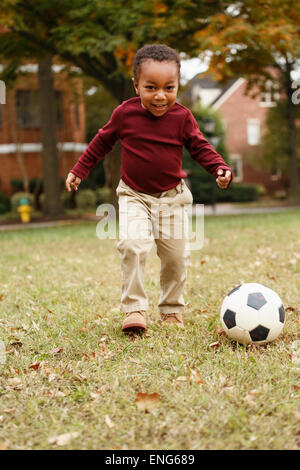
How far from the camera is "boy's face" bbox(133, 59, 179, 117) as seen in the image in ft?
11.3

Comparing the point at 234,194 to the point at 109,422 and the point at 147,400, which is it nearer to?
the point at 147,400

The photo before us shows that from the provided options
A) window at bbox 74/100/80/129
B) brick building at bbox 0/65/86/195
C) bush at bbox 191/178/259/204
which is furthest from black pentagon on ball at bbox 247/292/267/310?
bush at bbox 191/178/259/204

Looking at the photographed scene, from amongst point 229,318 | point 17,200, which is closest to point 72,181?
point 229,318

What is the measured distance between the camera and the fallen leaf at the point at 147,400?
2.54 m

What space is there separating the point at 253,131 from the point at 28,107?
17.5 metres

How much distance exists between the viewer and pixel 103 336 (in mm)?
3779

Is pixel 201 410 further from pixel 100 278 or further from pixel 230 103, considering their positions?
pixel 230 103

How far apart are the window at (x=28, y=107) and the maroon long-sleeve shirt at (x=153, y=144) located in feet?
68.9

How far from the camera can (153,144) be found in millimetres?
3732

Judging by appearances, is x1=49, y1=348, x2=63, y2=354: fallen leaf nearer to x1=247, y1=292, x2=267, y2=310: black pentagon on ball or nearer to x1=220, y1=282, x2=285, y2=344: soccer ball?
x1=220, y1=282, x2=285, y2=344: soccer ball

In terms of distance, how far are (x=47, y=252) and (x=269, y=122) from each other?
22284 millimetres

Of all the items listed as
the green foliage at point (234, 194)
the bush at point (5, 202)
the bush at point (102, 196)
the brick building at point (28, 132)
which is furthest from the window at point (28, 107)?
the green foliage at point (234, 194)

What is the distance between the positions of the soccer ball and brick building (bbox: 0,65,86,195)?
68.1ft
